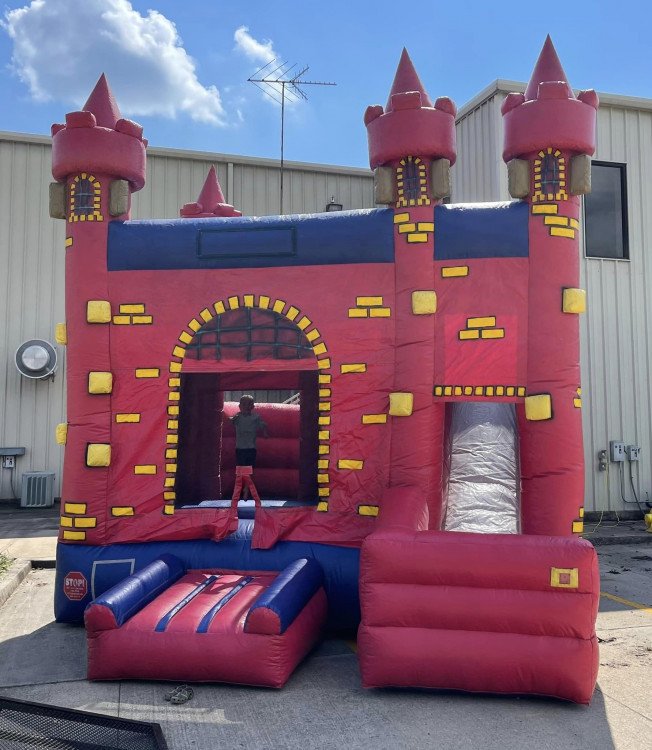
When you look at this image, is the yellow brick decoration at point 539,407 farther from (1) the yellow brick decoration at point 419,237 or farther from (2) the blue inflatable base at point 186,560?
(2) the blue inflatable base at point 186,560

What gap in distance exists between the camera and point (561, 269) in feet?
18.2

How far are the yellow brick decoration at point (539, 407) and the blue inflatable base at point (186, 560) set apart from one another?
1717 millimetres

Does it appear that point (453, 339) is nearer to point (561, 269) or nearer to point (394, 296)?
point (394, 296)

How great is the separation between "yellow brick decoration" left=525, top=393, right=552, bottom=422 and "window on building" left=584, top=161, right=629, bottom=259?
6.27 metres

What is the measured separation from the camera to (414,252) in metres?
5.75

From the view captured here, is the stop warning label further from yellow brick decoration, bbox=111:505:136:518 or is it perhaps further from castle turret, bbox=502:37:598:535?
castle turret, bbox=502:37:598:535

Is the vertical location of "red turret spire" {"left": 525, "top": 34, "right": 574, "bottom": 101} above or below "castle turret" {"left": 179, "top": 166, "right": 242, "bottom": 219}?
above

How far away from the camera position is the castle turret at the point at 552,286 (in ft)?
17.5

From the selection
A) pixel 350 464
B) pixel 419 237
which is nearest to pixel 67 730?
pixel 350 464

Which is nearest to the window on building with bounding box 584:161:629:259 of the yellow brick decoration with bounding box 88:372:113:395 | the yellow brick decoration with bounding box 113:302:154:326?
the yellow brick decoration with bounding box 113:302:154:326

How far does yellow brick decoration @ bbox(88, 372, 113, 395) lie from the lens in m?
5.90

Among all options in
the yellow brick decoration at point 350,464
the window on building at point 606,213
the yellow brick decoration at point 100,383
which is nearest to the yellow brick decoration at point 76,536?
the yellow brick decoration at point 100,383

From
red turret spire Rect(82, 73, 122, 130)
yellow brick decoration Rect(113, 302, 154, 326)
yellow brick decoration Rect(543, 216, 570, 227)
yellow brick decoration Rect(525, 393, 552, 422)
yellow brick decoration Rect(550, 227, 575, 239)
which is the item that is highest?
red turret spire Rect(82, 73, 122, 130)

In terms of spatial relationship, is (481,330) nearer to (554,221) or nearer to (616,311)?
(554,221)
